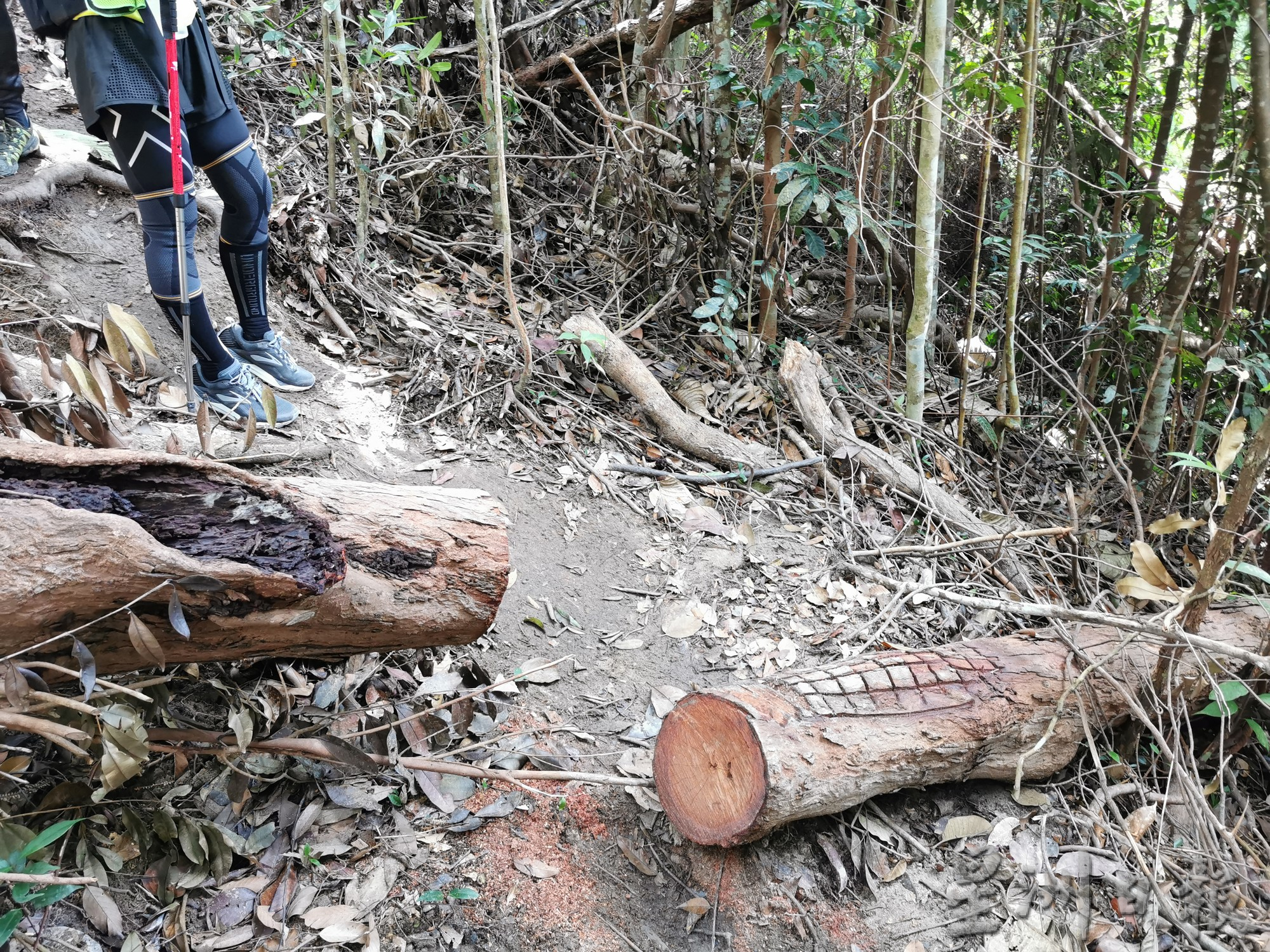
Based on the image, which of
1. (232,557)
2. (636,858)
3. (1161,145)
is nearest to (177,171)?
(232,557)

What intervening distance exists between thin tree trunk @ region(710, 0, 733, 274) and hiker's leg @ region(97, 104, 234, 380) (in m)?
2.79

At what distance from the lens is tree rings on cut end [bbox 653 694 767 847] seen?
2166 millimetres

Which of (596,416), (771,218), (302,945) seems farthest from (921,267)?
(302,945)

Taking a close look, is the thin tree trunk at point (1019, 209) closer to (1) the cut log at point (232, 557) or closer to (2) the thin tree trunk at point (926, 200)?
(2) the thin tree trunk at point (926, 200)

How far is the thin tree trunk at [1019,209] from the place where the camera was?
13.0ft

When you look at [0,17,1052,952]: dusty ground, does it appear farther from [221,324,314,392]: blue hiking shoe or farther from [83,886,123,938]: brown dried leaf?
[83,886,123,938]: brown dried leaf

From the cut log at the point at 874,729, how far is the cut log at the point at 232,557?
723 millimetres

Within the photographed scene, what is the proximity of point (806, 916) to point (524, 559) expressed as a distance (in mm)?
1701

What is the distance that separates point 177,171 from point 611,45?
11.3 ft

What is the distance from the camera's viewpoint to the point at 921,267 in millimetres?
4188

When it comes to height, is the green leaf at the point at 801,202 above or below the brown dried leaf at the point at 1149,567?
above

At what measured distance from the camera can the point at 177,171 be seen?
2898 millimetres

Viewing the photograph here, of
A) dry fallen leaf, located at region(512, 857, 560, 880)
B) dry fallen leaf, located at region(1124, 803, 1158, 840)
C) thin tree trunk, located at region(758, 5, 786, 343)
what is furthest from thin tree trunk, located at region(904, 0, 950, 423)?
dry fallen leaf, located at region(512, 857, 560, 880)

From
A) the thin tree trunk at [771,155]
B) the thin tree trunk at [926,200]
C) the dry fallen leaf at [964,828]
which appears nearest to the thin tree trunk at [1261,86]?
the thin tree trunk at [926,200]
